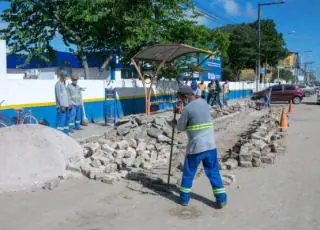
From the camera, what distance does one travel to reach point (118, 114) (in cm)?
1786

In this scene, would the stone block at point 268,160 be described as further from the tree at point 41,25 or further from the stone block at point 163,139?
the tree at point 41,25

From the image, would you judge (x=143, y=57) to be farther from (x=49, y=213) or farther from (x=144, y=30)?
(x=49, y=213)

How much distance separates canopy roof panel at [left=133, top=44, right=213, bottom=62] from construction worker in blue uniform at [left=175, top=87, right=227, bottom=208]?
9.16 metres

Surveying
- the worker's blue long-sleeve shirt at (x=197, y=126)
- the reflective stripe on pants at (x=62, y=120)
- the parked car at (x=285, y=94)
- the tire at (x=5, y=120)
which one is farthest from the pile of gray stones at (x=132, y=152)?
the parked car at (x=285, y=94)

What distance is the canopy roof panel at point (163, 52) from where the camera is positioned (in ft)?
49.2

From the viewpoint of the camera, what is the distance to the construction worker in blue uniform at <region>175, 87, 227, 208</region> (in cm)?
571

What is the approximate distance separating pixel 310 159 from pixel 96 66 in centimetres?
1745

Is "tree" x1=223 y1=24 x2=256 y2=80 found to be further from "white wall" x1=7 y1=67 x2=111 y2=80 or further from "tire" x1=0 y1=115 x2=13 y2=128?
"tire" x1=0 y1=115 x2=13 y2=128

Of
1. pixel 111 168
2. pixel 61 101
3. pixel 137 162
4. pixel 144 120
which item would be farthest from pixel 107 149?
pixel 61 101

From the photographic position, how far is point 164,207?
580 centimetres

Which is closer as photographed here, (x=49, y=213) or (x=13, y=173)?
(x=49, y=213)

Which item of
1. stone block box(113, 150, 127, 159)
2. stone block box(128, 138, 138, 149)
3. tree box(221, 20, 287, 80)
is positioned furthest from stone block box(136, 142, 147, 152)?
tree box(221, 20, 287, 80)

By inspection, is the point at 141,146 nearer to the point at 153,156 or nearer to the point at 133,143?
the point at 133,143

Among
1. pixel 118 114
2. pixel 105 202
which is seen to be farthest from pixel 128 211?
pixel 118 114
